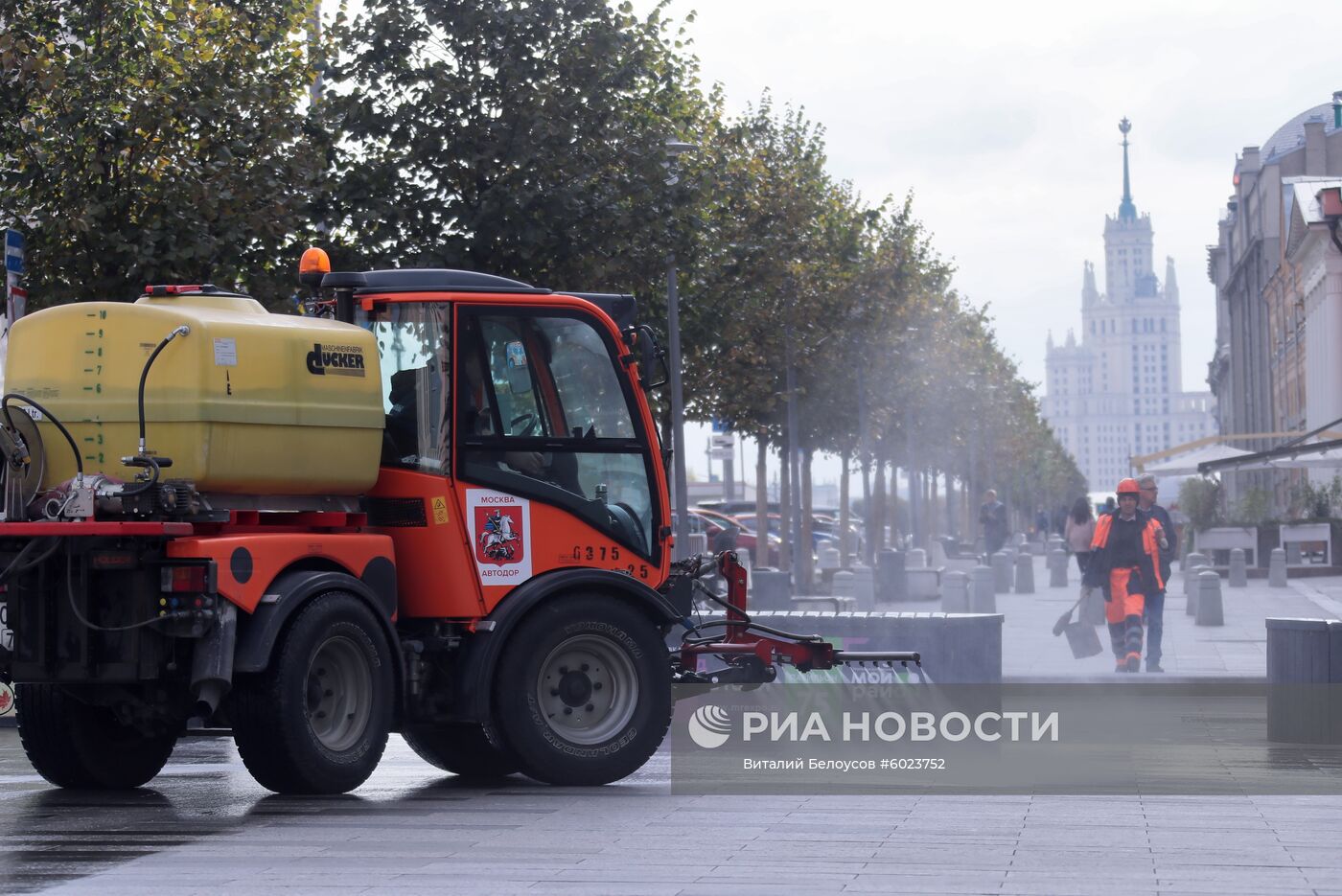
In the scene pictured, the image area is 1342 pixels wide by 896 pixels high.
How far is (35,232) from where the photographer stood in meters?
17.5

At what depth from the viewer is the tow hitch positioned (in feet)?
34.8

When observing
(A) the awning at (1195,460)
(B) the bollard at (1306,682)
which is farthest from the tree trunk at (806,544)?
(B) the bollard at (1306,682)

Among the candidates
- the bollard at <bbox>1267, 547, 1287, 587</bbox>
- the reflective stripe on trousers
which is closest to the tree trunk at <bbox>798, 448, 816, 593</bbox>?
the bollard at <bbox>1267, 547, 1287, 587</bbox>

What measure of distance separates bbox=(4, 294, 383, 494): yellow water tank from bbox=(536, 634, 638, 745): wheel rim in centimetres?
155

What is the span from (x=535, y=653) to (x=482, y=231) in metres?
9.37

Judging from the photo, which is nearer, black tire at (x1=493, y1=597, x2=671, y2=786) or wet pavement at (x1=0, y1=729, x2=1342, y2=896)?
wet pavement at (x1=0, y1=729, x2=1342, y2=896)

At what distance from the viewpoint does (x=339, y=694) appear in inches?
365

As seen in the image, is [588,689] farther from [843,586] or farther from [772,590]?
[843,586]

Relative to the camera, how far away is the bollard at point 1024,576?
36156 mm

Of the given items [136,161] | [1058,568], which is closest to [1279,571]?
[1058,568]

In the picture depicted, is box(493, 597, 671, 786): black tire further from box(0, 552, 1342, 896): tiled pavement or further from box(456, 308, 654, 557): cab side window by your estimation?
box(456, 308, 654, 557): cab side window

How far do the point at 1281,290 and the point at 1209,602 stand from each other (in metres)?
58.8

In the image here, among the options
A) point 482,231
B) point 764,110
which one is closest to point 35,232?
point 482,231

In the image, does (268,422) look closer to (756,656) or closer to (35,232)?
(756,656)
